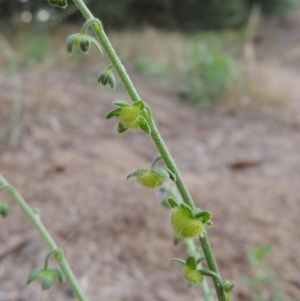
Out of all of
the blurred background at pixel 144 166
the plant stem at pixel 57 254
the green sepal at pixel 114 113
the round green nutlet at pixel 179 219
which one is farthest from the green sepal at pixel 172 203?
the blurred background at pixel 144 166

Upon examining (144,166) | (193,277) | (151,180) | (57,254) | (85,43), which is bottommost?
(144,166)

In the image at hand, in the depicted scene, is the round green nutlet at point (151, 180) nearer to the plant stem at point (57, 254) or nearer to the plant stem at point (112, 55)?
the plant stem at point (112, 55)

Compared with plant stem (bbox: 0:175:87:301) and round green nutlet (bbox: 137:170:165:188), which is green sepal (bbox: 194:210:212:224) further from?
plant stem (bbox: 0:175:87:301)

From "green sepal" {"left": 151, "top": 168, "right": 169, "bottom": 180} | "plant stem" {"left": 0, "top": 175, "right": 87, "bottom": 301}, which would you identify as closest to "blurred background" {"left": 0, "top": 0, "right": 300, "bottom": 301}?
"plant stem" {"left": 0, "top": 175, "right": 87, "bottom": 301}

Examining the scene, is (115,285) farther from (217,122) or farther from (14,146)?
(217,122)

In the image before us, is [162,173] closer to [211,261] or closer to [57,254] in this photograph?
[211,261]

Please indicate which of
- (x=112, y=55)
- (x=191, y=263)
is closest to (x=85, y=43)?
(x=112, y=55)

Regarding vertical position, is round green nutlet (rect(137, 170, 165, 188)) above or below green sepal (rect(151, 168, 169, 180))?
below
